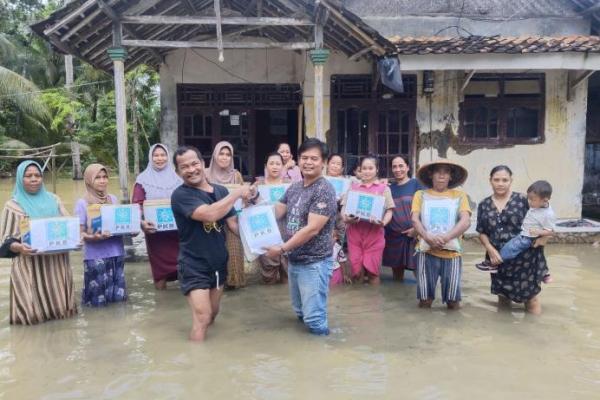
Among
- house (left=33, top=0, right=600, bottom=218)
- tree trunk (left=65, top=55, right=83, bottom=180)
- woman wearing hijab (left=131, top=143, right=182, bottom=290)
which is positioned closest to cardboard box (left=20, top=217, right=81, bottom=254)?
woman wearing hijab (left=131, top=143, right=182, bottom=290)

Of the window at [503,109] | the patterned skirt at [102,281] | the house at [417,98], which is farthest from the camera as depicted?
the window at [503,109]

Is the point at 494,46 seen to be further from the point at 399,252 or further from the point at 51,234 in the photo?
the point at 51,234

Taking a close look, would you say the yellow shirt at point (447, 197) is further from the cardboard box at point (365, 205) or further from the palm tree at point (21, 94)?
the palm tree at point (21, 94)

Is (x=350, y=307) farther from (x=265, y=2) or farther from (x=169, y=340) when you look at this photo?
(x=265, y=2)

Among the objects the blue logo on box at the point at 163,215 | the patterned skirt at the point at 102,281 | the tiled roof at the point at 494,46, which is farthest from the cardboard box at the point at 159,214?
the tiled roof at the point at 494,46

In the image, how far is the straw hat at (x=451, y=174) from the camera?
5.00 m

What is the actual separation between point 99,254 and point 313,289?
2.22m

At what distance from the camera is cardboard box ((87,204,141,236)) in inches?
199

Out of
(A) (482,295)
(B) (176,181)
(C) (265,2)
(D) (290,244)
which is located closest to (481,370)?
(D) (290,244)

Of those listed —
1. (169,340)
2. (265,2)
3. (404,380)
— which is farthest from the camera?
(265,2)

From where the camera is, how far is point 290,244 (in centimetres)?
414

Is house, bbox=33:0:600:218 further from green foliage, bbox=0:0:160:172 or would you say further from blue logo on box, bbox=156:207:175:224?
green foliage, bbox=0:0:160:172

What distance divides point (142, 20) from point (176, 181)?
2563mm

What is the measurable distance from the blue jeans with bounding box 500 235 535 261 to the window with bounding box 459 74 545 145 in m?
4.88
